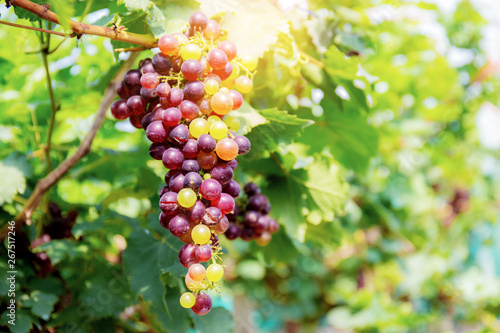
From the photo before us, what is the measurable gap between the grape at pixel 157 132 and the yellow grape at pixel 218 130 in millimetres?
75

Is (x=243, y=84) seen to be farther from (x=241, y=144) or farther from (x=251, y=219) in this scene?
(x=251, y=219)

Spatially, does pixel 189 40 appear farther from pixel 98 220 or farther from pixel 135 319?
pixel 135 319

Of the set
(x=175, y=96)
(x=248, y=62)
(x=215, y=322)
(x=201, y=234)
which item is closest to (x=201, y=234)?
(x=201, y=234)

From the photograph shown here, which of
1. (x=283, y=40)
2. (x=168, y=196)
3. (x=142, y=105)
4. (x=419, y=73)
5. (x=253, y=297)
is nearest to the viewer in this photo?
(x=168, y=196)

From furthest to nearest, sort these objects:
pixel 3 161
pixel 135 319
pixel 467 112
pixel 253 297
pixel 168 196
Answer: pixel 253 297 → pixel 467 112 → pixel 135 319 → pixel 3 161 → pixel 168 196

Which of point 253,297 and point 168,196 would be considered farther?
point 253,297

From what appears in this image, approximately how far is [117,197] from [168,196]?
525 millimetres

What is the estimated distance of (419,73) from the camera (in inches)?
83.3

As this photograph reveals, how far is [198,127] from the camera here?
1.92 ft

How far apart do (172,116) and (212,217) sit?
0.16 metres

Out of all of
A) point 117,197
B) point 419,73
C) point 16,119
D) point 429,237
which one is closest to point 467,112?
point 419,73

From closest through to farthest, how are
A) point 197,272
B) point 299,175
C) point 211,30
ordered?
point 197,272, point 211,30, point 299,175

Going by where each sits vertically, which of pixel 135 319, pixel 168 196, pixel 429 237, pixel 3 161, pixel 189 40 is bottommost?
pixel 429 237

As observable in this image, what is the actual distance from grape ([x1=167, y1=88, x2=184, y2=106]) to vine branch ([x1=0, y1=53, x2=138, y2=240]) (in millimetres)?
292
